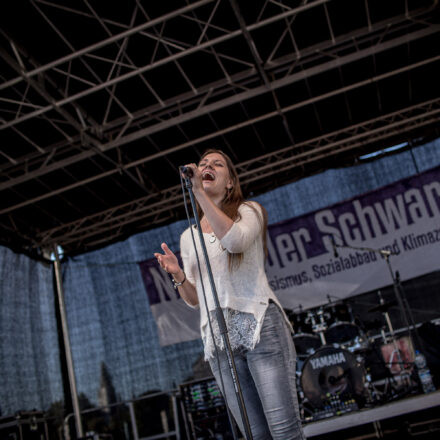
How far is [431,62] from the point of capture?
6.66m

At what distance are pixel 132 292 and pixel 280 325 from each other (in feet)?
22.4

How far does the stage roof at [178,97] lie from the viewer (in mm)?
5098

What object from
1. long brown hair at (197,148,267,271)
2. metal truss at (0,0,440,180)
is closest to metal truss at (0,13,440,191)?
metal truss at (0,0,440,180)

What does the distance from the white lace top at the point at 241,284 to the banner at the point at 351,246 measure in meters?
5.60

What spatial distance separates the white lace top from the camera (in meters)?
1.54

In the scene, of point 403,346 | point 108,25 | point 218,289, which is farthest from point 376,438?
point 108,25

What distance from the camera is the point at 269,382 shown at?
4.78 feet

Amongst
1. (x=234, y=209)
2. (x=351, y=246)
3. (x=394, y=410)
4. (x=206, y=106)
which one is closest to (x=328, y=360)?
(x=394, y=410)

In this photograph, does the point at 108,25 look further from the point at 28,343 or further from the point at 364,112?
the point at 28,343

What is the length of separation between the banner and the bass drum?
1706mm

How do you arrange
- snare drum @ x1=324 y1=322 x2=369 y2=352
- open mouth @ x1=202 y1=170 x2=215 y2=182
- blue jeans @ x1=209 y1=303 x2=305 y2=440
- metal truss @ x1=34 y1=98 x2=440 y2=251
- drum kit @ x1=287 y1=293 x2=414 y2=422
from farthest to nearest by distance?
1. metal truss @ x1=34 y1=98 x2=440 y2=251
2. snare drum @ x1=324 y1=322 x2=369 y2=352
3. drum kit @ x1=287 y1=293 x2=414 y2=422
4. open mouth @ x1=202 y1=170 x2=215 y2=182
5. blue jeans @ x1=209 y1=303 x2=305 y2=440

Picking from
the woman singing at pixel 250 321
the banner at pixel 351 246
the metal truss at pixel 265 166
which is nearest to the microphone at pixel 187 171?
the woman singing at pixel 250 321

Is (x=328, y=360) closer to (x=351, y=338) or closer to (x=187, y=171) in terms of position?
(x=351, y=338)

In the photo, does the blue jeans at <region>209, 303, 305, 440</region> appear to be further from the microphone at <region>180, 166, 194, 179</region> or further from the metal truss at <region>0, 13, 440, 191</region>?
the metal truss at <region>0, 13, 440, 191</region>
